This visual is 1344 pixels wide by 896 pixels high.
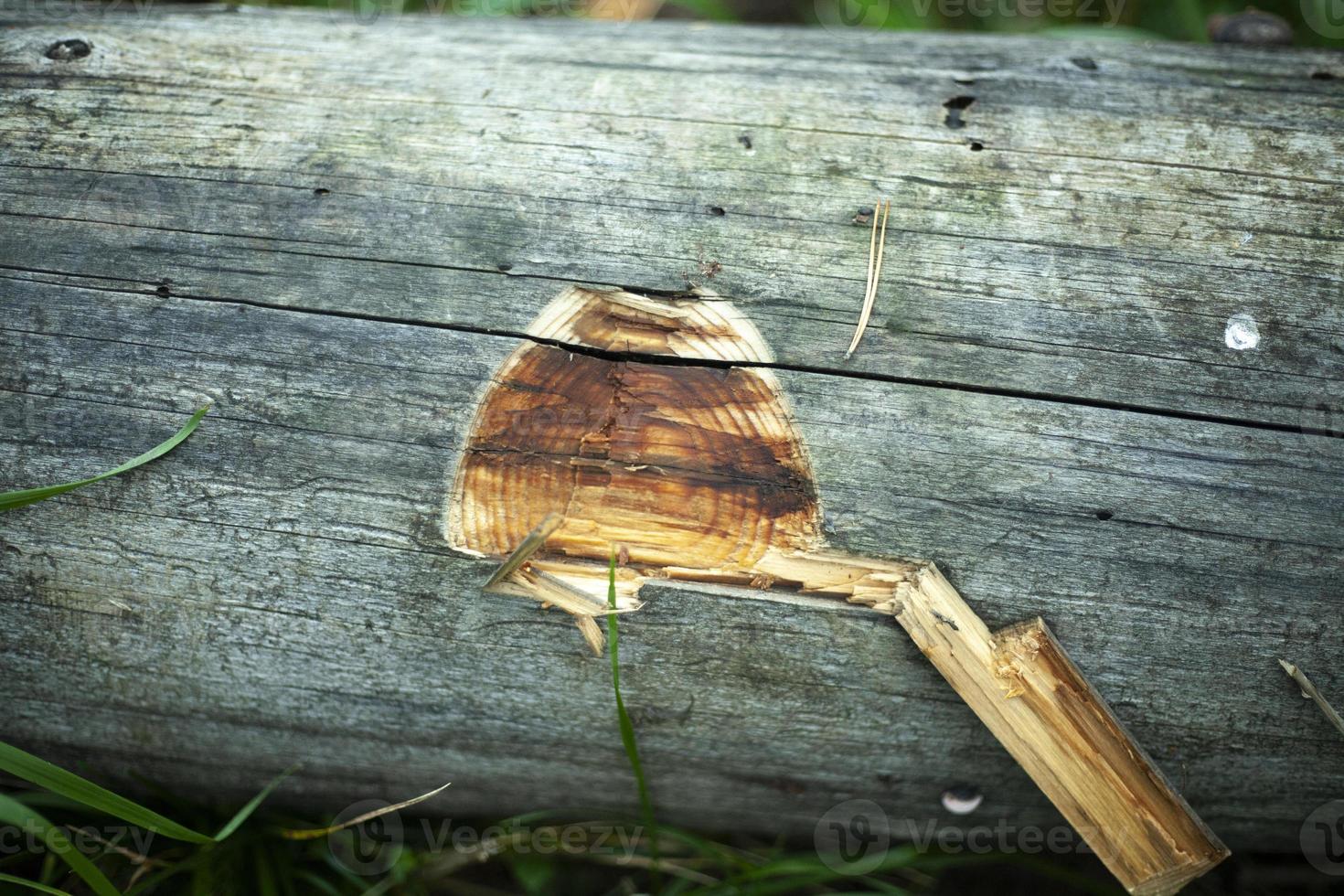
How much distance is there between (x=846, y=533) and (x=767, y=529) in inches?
5.4

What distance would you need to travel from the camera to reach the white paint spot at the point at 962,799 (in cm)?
163

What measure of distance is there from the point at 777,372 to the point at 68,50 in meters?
1.68

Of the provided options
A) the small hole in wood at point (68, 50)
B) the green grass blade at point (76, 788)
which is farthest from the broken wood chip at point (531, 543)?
the small hole in wood at point (68, 50)

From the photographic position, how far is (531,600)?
4.67 ft

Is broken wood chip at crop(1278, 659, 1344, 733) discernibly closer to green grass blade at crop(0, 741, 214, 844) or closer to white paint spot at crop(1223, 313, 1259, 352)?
white paint spot at crop(1223, 313, 1259, 352)

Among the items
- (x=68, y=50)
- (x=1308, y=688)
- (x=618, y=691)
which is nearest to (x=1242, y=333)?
(x=1308, y=688)

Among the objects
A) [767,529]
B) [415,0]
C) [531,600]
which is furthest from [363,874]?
[415,0]

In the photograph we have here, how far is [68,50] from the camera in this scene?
66.2 inches

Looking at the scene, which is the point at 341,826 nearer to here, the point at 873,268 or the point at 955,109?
the point at 873,268

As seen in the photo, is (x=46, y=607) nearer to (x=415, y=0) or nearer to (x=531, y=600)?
(x=531, y=600)

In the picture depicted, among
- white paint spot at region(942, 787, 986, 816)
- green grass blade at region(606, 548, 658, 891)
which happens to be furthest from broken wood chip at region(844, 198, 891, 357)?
white paint spot at region(942, 787, 986, 816)

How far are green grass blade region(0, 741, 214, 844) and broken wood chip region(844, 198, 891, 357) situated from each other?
1492 millimetres

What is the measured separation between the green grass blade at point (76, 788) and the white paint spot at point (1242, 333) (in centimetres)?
207

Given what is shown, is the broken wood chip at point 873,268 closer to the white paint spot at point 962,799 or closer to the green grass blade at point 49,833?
the white paint spot at point 962,799
